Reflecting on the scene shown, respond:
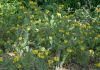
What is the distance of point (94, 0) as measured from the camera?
6.62m

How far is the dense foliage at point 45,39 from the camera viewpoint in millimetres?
4109

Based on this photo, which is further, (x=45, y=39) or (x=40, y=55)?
(x=45, y=39)

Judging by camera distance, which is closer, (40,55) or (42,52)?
(40,55)

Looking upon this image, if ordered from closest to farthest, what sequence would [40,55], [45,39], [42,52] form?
[40,55], [42,52], [45,39]

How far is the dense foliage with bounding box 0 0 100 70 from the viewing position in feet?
13.5

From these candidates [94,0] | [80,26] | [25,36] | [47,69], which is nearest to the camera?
[47,69]

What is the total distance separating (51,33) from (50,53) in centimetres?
47

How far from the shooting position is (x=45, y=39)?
4652mm

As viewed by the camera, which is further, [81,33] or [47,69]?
[81,33]

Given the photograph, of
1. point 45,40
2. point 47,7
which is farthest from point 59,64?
point 47,7

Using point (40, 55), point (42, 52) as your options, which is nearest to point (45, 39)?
point (42, 52)

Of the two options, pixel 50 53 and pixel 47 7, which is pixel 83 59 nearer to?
pixel 50 53

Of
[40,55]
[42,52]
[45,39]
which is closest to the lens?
[40,55]

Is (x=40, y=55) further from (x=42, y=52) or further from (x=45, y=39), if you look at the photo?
(x=45, y=39)
